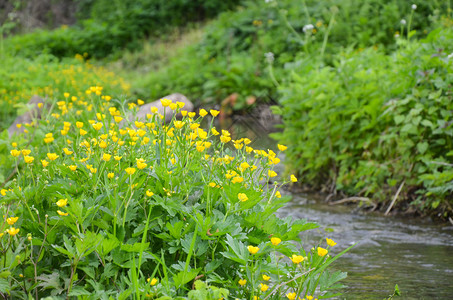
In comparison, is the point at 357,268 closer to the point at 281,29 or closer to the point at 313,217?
the point at 313,217

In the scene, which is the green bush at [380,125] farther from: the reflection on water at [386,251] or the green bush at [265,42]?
the green bush at [265,42]

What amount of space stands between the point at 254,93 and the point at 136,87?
2.86 m

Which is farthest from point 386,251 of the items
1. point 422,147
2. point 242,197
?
point 242,197

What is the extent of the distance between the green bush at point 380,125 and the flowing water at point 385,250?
259 millimetres

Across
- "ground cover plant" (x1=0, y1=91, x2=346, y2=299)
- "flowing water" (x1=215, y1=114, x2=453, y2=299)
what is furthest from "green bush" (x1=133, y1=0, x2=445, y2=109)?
"ground cover plant" (x1=0, y1=91, x2=346, y2=299)

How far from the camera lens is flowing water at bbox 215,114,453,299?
2883 millimetres

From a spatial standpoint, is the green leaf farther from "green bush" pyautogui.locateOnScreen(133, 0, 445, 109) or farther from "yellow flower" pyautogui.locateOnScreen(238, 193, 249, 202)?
"green bush" pyautogui.locateOnScreen(133, 0, 445, 109)

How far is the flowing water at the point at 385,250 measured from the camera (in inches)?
113

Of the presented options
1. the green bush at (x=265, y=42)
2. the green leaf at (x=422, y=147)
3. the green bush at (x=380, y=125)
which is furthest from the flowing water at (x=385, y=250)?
the green bush at (x=265, y=42)

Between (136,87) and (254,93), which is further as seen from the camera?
(136,87)

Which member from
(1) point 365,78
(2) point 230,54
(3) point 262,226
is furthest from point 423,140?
(2) point 230,54

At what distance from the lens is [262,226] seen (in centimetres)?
200

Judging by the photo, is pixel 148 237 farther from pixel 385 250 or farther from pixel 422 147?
pixel 422 147

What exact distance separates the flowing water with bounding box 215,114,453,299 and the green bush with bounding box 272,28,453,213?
259 millimetres
